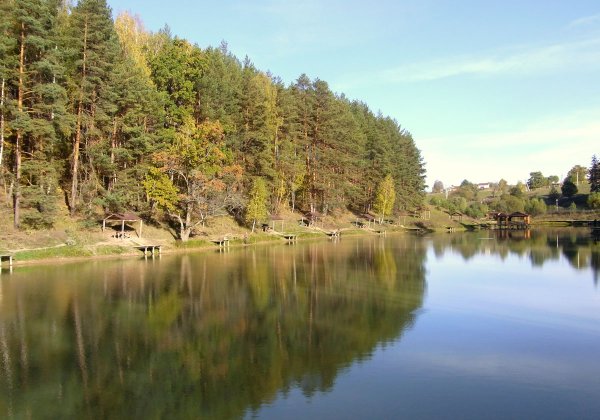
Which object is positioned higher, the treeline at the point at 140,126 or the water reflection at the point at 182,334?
the treeline at the point at 140,126

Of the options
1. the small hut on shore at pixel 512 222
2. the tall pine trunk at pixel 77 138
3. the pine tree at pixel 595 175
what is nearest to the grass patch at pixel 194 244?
the tall pine trunk at pixel 77 138

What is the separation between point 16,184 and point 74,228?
5526mm

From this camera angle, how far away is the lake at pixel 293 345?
11.1 meters

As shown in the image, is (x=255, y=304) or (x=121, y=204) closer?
(x=255, y=304)

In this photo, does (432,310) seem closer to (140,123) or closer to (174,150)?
(174,150)

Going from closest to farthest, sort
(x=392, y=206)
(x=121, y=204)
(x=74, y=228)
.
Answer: (x=74, y=228)
(x=121, y=204)
(x=392, y=206)

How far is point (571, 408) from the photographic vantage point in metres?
10.9

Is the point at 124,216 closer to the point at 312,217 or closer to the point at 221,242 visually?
the point at 221,242

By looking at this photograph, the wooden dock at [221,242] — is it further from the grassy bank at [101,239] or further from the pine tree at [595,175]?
the pine tree at [595,175]

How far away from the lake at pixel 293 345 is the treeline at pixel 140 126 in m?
12.4

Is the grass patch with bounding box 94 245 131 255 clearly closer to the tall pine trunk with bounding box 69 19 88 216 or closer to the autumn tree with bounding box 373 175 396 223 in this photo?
the tall pine trunk with bounding box 69 19 88 216

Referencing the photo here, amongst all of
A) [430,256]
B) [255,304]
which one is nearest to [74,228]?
[255,304]

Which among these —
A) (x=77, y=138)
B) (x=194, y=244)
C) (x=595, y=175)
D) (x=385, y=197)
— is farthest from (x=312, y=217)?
(x=595, y=175)

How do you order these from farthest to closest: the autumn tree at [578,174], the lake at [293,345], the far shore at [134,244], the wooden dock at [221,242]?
the autumn tree at [578,174] → the wooden dock at [221,242] → the far shore at [134,244] → the lake at [293,345]
